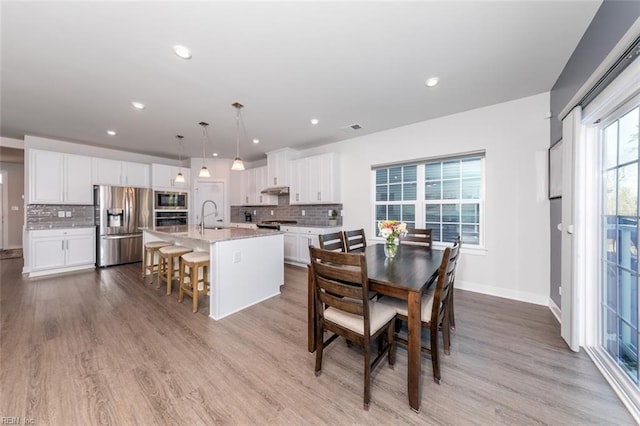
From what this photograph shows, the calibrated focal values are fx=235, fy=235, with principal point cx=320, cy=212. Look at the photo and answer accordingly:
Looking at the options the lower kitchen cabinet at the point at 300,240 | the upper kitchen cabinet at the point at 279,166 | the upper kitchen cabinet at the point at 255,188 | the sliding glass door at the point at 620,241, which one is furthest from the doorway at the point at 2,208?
the sliding glass door at the point at 620,241

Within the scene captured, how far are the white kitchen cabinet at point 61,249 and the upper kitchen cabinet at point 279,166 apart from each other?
3.74 meters

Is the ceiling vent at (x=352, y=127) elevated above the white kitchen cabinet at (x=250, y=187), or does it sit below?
above

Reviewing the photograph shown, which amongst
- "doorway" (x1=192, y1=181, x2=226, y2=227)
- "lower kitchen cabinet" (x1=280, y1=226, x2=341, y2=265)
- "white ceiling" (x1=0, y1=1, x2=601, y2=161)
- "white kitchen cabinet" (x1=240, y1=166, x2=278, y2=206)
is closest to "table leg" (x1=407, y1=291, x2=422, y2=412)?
"white ceiling" (x1=0, y1=1, x2=601, y2=161)

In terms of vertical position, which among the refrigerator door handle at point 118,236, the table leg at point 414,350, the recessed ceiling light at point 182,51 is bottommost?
the table leg at point 414,350

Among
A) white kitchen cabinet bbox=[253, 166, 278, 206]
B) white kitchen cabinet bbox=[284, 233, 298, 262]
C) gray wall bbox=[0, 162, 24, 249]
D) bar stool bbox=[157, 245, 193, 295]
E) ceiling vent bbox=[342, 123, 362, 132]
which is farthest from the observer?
gray wall bbox=[0, 162, 24, 249]

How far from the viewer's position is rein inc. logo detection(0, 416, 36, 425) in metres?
1.33

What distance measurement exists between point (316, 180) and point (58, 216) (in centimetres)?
519

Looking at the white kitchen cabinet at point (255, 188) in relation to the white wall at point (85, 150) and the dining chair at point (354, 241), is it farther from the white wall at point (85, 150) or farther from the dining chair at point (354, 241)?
the dining chair at point (354, 241)

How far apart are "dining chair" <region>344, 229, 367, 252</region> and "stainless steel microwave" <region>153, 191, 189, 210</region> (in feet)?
15.7

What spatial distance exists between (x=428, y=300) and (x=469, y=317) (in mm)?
1156

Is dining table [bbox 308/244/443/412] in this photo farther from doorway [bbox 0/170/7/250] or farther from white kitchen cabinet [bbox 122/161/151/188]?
doorway [bbox 0/170/7/250]

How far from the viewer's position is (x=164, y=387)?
1605 millimetres

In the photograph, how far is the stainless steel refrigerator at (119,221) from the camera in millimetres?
4688

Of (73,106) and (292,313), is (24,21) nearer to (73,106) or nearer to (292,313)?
(73,106)
